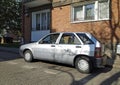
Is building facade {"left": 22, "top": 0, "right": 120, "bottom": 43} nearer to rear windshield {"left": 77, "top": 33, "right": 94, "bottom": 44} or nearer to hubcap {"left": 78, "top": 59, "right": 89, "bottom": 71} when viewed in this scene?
rear windshield {"left": 77, "top": 33, "right": 94, "bottom": 44}

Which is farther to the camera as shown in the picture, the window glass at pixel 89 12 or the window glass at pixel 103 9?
the window glass at pixel 89 12

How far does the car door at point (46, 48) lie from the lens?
1143cm

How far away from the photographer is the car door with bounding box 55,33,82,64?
10.4 m

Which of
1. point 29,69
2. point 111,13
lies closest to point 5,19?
point 111,13

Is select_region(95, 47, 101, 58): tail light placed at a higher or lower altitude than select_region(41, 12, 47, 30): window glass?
lower

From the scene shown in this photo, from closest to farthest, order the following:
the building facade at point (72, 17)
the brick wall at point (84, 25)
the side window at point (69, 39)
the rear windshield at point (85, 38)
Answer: the rear windshield at point (85, 38) → the side window at point (69, 39) → the brick wall at point (84, 25) → the building facade at point (72, 17)

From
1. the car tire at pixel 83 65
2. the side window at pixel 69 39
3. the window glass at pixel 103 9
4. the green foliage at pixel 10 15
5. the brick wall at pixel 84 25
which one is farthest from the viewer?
the green foliage at pixel 10 15

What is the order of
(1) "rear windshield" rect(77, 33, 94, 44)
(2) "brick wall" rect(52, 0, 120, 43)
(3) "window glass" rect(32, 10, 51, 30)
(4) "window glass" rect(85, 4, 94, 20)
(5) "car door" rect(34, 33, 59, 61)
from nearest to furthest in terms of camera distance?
(1) "rear windshield" rect(77, 33, 94, 44) → (5) "car door" rect(34, 33, 59, 61) → (2) "brick wall" rect(52, 0, 120, 43) → (4) "window glass" rect(85, 4, 94, 20) → (3) "window glass" rect(32, 10, 51, 30)

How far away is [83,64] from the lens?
32.8ft

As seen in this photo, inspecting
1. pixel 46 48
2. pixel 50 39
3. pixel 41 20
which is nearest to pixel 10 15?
pixel 41 20

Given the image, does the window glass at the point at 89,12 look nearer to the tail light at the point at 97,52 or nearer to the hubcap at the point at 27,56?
the hubcap at the point at 27,56

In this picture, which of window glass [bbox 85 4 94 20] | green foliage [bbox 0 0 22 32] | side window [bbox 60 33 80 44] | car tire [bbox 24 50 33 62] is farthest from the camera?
green foliage [bbox 0 0 22 32]

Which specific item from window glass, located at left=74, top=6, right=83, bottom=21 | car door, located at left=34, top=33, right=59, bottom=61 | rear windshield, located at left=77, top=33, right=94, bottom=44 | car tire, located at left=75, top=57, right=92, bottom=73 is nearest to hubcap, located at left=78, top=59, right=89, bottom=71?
car tire, located at left=75, top=57, right=92, bottom=73

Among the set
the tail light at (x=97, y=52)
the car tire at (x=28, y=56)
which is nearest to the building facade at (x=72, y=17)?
the car tire at (x=28, y=56)
